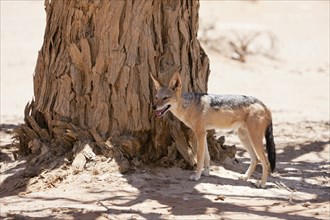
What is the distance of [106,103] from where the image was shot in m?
8.64

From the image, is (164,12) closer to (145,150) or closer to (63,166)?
(145,150)

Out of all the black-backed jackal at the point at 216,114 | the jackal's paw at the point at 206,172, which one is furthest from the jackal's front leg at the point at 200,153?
the jackal's paw at the point at 206,172

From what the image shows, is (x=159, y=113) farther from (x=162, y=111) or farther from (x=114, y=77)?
(x=114, y=77)

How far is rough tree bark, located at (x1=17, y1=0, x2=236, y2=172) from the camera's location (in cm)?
861

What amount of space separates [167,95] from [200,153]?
2.61 ft

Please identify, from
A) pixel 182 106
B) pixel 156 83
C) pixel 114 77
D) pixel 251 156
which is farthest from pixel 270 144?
pixel 114 77

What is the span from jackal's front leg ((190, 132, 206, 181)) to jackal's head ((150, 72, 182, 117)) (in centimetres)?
48

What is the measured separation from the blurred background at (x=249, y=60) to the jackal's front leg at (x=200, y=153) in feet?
24.5

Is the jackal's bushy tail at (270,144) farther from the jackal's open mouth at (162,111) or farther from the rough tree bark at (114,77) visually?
the jackal's open mouth at (162,111)

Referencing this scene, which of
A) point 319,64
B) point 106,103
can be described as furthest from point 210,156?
point 319,64

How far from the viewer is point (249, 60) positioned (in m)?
24.0

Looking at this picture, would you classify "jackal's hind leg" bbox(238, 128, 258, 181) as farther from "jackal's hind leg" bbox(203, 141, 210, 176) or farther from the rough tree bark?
the rough tree bark

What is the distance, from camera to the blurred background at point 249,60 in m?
17.7

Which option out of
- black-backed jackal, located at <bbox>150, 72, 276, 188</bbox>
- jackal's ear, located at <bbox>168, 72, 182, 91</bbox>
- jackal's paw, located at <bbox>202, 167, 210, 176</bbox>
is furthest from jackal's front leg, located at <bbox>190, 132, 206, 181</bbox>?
jackal's ear, located at <bbox>168, 72, 182, 91</bbox>
